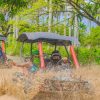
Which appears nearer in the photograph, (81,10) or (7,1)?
(7,1)

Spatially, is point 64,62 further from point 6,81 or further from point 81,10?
point 81,10

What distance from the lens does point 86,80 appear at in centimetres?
1087

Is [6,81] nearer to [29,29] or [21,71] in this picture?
[21,71]

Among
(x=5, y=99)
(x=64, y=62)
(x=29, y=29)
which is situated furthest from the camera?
(x=29, y=29)

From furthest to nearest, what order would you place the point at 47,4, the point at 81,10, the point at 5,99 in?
the point at 47,4 → the point at 81,10 → the point at 5,99

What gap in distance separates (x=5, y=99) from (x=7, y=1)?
2.81 m

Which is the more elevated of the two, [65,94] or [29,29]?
[29,29]

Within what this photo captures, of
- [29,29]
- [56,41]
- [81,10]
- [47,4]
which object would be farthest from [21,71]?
[29,29]

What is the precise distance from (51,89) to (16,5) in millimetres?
2806

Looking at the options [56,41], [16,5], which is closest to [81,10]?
[56,41]

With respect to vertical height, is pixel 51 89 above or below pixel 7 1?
below

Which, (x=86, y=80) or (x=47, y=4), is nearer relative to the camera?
(x=86, y=80)

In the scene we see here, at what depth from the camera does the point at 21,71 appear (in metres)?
11.1

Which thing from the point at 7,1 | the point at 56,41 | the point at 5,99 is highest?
the point at 7,1
